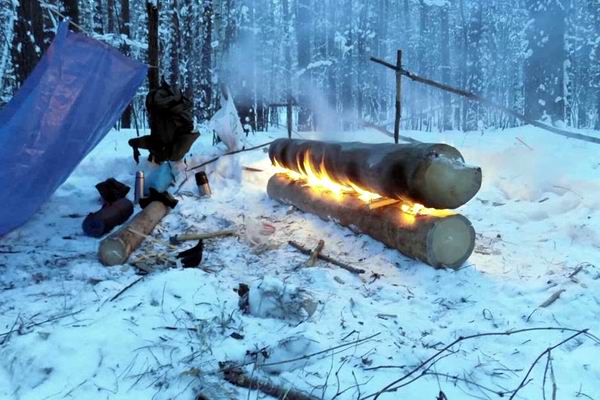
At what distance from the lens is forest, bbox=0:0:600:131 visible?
761 inches

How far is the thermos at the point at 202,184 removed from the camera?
7805 millimetres

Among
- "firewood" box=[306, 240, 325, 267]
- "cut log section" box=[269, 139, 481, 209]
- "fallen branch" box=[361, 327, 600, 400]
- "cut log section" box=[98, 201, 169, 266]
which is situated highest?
"cut log section" box=[269, 139, 481, 209]

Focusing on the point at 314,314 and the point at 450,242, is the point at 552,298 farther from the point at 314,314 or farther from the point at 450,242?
the point at 314,314

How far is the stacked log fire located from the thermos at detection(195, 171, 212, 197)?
2248 mm

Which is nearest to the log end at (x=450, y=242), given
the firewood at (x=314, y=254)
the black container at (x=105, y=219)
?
the firewood at (x=314, y=254)

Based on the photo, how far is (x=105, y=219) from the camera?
233 inches

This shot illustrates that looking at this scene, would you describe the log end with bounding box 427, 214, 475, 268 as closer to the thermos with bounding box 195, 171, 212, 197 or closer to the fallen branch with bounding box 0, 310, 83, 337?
the fallen branch with bounding box 0, 310, 83, 337

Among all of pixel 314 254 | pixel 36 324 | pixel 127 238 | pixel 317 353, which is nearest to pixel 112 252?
pixel 127 238

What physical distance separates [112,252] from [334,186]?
3200 mm

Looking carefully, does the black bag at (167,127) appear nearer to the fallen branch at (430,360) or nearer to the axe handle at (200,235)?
the axe handle at (200,235)

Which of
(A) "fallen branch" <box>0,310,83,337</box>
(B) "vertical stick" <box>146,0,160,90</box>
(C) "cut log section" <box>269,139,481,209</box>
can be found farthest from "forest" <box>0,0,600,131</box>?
(A) "fallen branch" <box>0,310,83,337</box>

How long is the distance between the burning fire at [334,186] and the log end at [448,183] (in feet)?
0.60

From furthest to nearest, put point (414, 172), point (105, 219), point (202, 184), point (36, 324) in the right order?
point (202, 184) → point (105, 219) → point (414, 172) → point (36, 324)

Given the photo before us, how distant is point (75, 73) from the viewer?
5.31 metres
